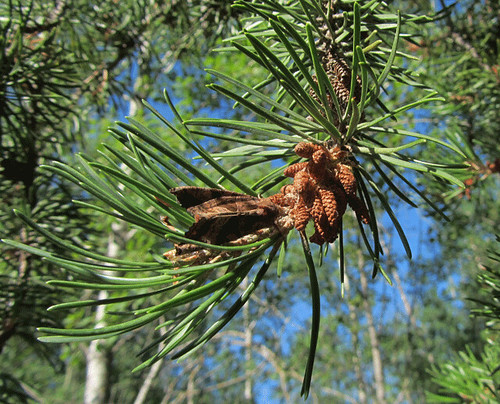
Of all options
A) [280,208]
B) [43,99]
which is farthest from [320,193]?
[43,99]

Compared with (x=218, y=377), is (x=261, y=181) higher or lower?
higher

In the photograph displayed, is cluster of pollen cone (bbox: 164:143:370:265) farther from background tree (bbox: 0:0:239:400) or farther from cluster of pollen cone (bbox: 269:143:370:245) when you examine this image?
background tree (bbox: 0:0:239:400)

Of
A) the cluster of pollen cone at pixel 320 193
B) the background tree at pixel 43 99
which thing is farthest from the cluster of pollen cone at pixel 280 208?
the background tree at pixel 43 99

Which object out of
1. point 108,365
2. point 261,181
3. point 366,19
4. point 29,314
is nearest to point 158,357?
point 261,181

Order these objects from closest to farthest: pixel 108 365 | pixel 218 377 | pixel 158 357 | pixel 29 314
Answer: pixel 158 357 → pixel 29 314 → pixel 108 365 → pixel 218 377

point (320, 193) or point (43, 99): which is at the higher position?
point (43, 99)

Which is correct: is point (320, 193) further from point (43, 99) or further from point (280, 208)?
point (43, 99)

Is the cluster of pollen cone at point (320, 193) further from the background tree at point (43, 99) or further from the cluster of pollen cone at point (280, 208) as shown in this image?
the background tree at point (43, 99)

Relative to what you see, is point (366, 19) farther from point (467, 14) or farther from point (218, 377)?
point (218, 377)
